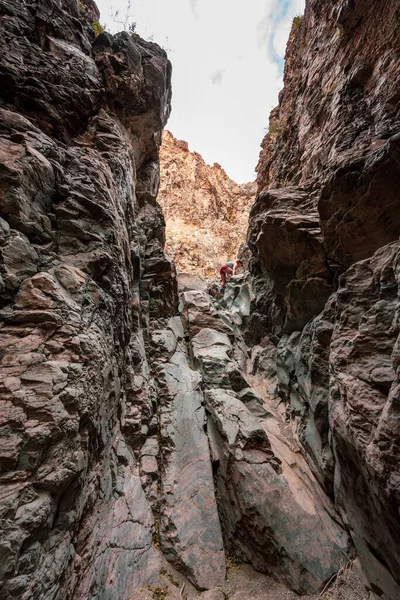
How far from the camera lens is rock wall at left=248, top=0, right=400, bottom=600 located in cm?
390

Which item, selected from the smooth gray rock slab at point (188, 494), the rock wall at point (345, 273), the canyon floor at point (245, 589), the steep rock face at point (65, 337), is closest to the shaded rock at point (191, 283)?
the rock wall at point (345, 273)

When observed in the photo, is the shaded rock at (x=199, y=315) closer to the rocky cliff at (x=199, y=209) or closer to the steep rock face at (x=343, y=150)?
the steep rock face at (x=343, y=150)

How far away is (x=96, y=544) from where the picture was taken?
4.31 metres

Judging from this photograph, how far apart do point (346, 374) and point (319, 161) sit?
23.2 ft

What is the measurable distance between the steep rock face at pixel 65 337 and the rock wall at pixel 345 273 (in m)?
3.95

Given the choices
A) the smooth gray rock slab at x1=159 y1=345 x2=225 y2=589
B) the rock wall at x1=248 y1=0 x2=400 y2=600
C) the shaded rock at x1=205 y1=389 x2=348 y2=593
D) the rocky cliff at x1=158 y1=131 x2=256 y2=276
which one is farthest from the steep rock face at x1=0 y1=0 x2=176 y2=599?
the rocky cliff at x1=158 y1=131 x2=256 y2=276

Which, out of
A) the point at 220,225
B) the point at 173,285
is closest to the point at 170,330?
the point at 173,285

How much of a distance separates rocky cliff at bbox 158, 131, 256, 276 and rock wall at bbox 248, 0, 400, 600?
655 inches

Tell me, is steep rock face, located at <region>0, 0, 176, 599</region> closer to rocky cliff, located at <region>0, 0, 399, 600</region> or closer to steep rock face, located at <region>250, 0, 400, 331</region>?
rocky cliff, located at <region>0, 0, 399, 600</region>

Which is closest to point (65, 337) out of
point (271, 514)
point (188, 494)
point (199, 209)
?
point (188, 494)

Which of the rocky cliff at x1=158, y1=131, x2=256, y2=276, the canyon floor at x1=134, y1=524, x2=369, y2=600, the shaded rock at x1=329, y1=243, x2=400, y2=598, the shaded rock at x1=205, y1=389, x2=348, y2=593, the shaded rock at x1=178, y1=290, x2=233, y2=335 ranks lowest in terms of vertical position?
the canyon floor at x1=134, y1=524, x2=369, y2=600

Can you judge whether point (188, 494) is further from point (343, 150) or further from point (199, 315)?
point (343, 150)

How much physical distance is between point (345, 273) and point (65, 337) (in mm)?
5523

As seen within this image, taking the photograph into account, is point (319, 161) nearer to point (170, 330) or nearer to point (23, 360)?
point (170, 330)
